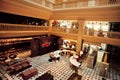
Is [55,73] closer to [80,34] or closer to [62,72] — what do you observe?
[62,72]

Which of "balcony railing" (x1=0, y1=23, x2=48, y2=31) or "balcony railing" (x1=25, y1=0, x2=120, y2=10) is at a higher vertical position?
"balcony railing" (x1=25, y1=0, x2=120, y2=10)

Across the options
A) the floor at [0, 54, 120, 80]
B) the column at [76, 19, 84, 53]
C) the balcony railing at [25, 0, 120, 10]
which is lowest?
the floor at [0, 54, 120, 80]

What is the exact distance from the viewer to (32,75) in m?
7.68

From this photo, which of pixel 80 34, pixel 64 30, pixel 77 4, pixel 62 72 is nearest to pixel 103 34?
pixel 80 34

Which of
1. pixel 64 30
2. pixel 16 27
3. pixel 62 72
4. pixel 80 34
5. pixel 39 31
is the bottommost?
pixel 62 72

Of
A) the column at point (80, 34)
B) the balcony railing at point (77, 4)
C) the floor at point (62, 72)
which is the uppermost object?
the balcony railing at point (77, 4)

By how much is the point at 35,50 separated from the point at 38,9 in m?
5.01

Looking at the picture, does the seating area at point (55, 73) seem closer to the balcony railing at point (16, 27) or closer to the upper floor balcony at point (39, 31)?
the upper floor balcony at point (39, 31)

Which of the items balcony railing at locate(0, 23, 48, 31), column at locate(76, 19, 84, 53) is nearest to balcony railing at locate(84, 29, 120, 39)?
column at locate(76, 19, 84, 53)

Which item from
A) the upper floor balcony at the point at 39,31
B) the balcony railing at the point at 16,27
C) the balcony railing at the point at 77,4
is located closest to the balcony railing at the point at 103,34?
the upper floor balcony at the point at 39,31

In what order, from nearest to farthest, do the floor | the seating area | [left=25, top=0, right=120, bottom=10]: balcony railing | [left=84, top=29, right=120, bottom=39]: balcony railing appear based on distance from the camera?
the seating area < the floor < [left=25, top=0, right=120, bottom=10]: balcony railing < [left=84, top=29, right=120, bottom=39]: balcony railing

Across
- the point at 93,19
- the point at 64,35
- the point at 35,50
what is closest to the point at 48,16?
the point at 64,35

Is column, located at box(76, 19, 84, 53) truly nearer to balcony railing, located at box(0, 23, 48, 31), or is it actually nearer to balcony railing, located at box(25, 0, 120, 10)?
balcony railing, located at box(25, 0, 120, 10)

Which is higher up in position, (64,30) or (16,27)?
(16,27)
